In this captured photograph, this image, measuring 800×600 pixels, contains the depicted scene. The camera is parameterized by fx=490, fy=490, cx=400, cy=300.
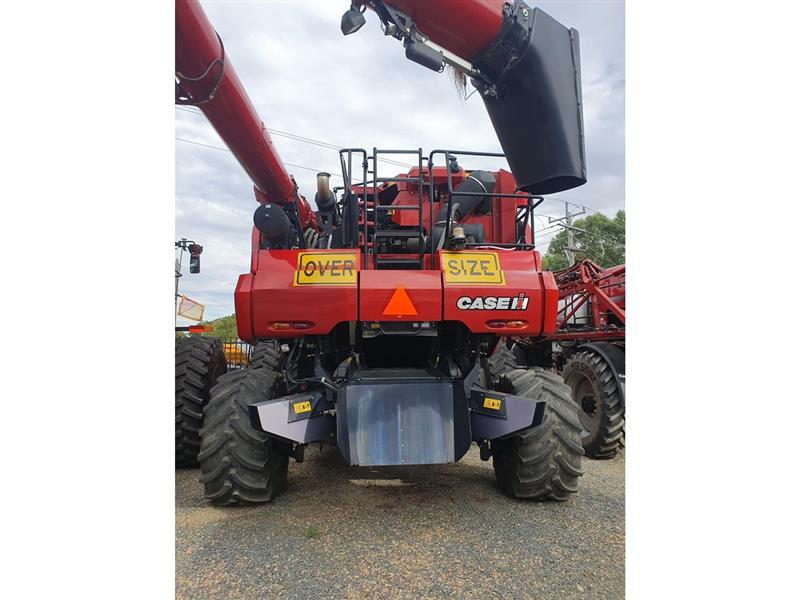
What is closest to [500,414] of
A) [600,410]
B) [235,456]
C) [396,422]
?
[396,422]

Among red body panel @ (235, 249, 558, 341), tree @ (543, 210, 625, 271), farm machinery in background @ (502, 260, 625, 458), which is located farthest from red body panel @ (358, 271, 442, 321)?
tree @ (543, 210, 625, 271)

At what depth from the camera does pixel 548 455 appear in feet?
11.9

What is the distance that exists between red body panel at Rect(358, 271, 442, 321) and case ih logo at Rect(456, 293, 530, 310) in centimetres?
18

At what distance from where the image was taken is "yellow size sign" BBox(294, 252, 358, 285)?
11.1 feet

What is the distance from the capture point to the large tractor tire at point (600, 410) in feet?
18.8

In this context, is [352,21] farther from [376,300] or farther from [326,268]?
[376,300]

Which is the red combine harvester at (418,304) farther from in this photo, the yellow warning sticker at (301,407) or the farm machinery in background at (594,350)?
the farm machinery in background at (594,350)

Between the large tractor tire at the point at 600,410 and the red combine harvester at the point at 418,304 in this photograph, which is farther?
the large tractor tire at the point at 600,410

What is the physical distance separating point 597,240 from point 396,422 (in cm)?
2222

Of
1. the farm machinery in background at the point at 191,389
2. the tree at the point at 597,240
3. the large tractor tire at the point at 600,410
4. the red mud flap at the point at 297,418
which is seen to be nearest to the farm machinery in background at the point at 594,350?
the large tractor tire at the point at 600,410

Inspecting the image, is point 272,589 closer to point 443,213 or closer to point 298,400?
point 298,400

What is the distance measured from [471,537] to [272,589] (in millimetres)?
1258

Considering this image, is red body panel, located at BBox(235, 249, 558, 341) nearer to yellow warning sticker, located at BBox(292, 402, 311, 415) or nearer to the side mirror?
yellow warning sticker, located at BBox(292, 402, 311, 415)

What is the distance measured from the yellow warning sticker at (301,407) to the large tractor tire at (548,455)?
151 centimetres
